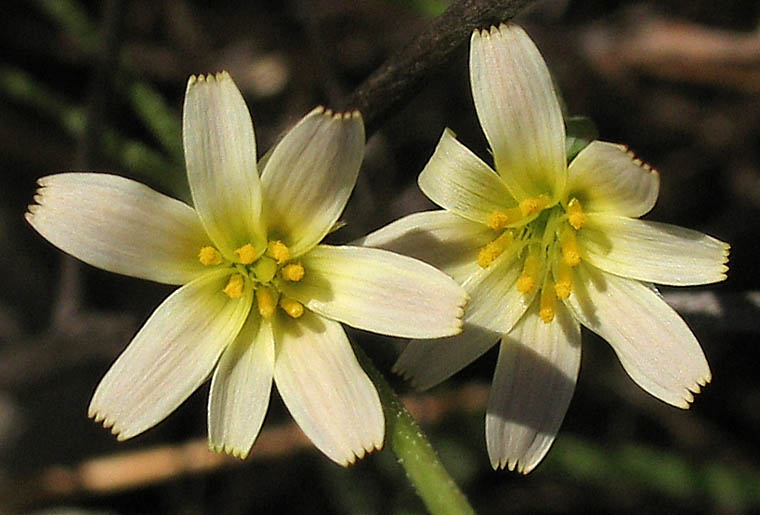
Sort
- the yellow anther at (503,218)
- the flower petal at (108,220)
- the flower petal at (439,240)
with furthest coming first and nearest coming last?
1. the yellow anther at (503,218)
2. the flower petal at (439,240)
3. the flower petal at (108,220)

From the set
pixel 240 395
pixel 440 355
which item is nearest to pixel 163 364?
pixel 240 395

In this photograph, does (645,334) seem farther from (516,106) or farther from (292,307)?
(292,307)

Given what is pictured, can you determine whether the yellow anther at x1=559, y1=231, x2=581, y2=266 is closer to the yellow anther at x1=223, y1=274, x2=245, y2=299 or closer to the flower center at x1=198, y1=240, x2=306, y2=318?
the flower center at x1=198, y1=240, x2=306, y2=318

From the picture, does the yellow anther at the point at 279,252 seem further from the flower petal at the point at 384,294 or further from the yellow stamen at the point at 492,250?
the yellow stamen at the point at 492,250

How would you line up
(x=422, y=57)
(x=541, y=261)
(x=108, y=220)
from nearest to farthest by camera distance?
(x=108, y=220)
(x=422, y=57)
(x=541, y=261)

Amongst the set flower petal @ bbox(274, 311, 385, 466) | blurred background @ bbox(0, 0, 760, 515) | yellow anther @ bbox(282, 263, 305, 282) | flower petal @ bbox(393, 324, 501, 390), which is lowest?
blurred background @ bbox(0, 0, 760, 515)

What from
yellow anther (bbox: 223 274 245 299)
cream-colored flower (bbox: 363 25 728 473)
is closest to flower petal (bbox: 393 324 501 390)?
cream-colored flower (bbox: 363 25 728 473)

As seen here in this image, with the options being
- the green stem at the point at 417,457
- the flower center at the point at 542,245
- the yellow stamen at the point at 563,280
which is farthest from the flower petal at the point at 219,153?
the yellow stamen at the point at 563,280
